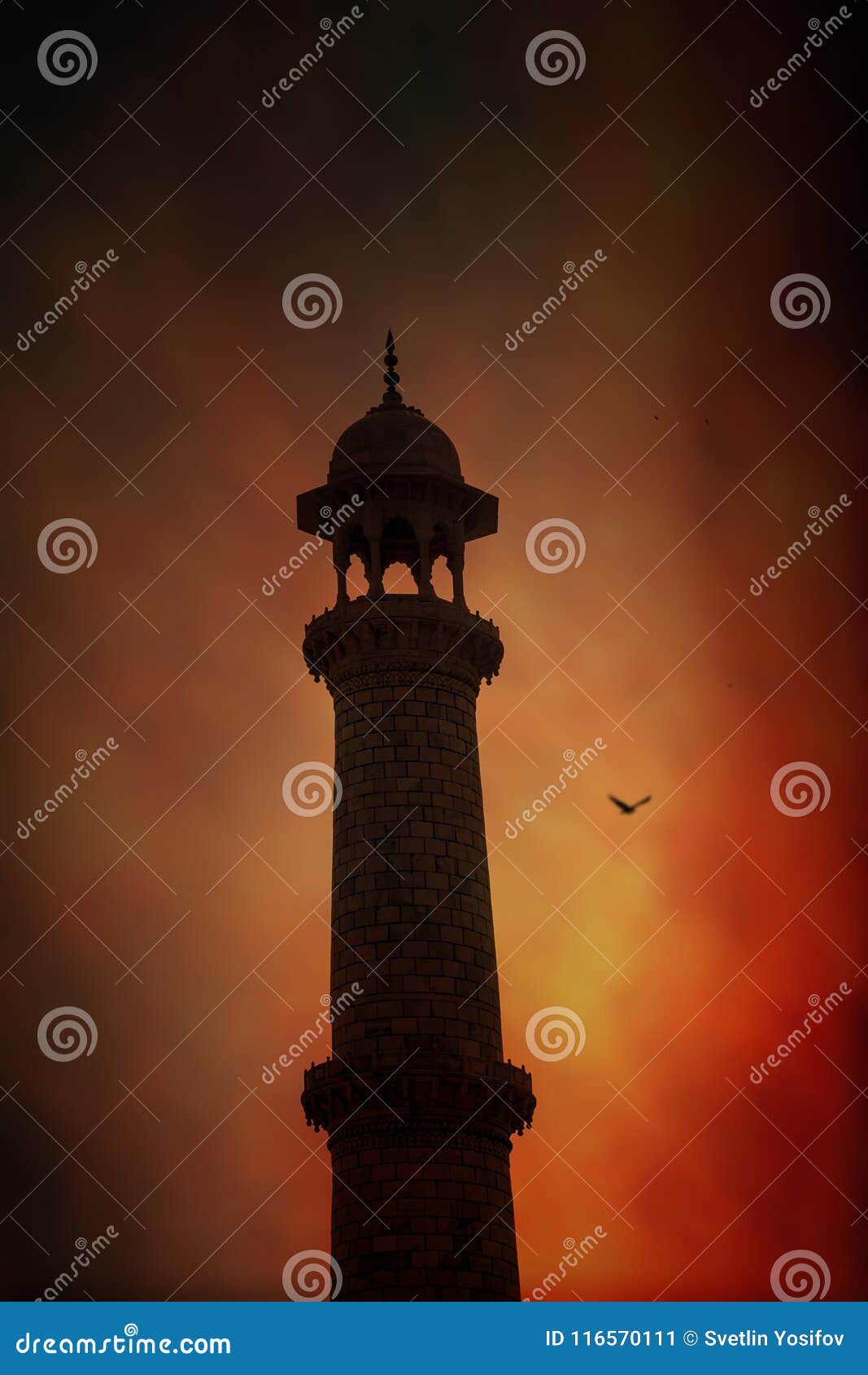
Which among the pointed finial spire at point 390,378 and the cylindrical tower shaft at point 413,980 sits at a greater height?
the pointed finial spire at point 390,378

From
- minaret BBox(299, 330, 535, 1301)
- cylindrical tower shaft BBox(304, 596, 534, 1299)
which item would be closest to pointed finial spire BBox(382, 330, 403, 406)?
minaret BBox(299, 330, 535, 1301)

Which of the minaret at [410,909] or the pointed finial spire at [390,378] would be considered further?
the pointed finial spire at [390,378]

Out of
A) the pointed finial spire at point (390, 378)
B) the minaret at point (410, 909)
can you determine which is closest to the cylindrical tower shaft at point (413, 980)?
the minaret at point (410, 909)

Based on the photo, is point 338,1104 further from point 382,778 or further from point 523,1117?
point 382,778

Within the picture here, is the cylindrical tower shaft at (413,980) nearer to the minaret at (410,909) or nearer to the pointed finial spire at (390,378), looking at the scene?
the minaret at (410,909)

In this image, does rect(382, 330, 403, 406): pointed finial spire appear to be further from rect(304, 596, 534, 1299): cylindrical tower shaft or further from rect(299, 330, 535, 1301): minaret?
rect(304, 596, 534, 1299): cylindrical tower shaft

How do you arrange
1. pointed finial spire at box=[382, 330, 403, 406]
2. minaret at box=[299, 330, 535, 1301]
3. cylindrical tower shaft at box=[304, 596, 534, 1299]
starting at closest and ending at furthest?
cylindrical tower shaft at box=[304, 596, 534, 1299] < minaret at box=[299, 330, 535, 1301] < pointed finial spire at box=[382, 330, 403, 406]
